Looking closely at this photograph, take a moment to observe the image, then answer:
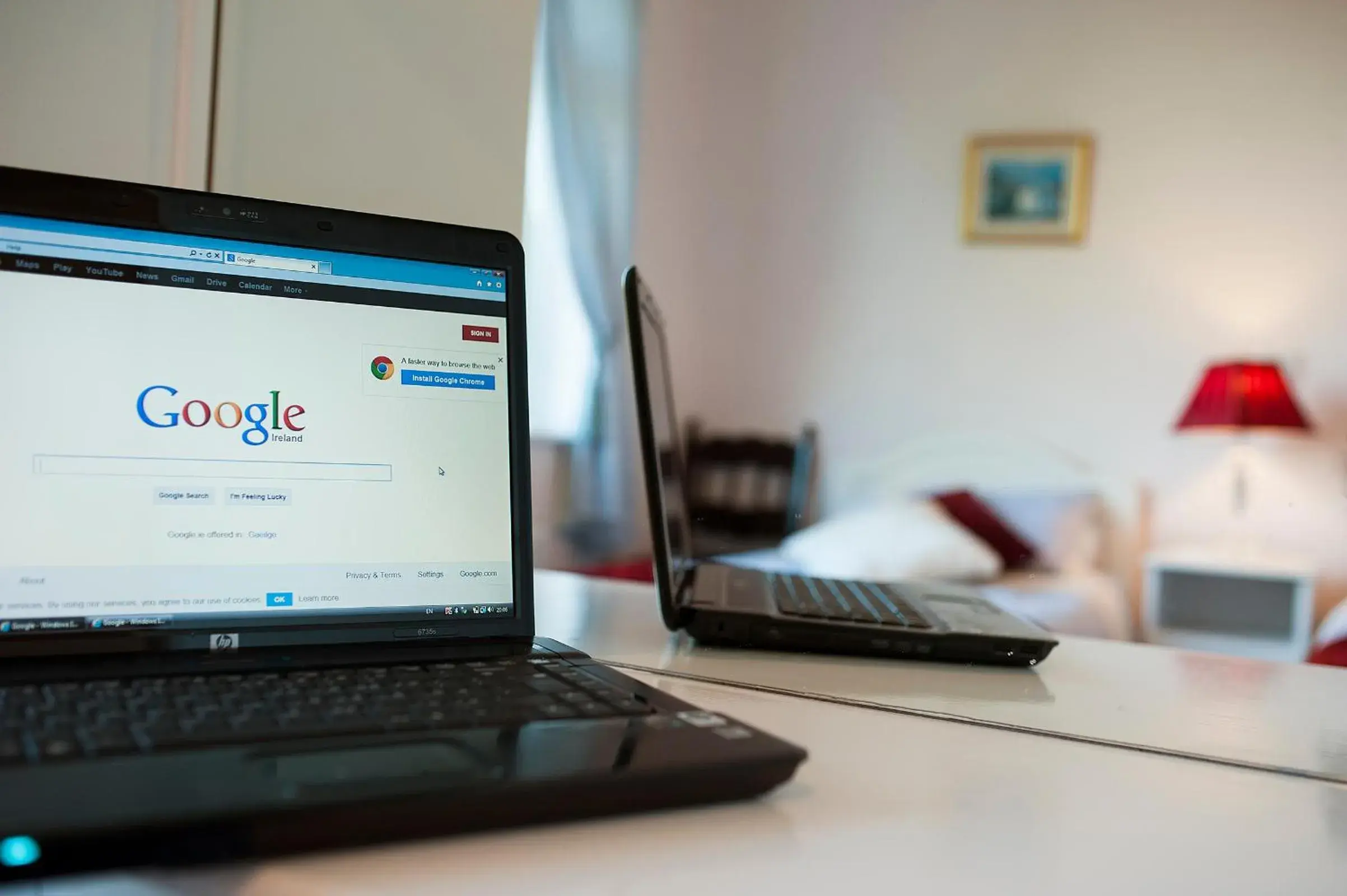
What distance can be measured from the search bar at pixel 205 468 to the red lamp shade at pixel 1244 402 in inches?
118

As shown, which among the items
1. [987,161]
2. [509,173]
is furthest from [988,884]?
[987,161]

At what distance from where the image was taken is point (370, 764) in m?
0.40

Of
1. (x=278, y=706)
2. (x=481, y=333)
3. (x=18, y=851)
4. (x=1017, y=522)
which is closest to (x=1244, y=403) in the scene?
(x=1017, y=522)

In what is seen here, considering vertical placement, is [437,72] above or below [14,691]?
above

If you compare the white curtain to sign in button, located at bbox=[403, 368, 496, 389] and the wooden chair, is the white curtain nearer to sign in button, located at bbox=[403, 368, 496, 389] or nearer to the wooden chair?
the wooden chair

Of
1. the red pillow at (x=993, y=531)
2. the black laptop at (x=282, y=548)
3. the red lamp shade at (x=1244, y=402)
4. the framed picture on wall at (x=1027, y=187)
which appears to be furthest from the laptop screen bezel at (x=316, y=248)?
the framed picture on wall at (x=1027, y=187)

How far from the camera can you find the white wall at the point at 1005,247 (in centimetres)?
324

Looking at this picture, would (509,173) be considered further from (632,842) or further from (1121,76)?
(1121,76)

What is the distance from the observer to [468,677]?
55 centimetres

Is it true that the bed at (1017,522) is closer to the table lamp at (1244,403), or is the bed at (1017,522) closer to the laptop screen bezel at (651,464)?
the table lamp at (1244,403)

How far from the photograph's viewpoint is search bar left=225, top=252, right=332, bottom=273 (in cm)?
61

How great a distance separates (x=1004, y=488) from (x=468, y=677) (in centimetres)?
314

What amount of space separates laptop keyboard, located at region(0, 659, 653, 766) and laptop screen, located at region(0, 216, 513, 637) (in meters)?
0.06

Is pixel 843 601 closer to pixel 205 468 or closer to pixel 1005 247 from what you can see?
pixel 205 468
